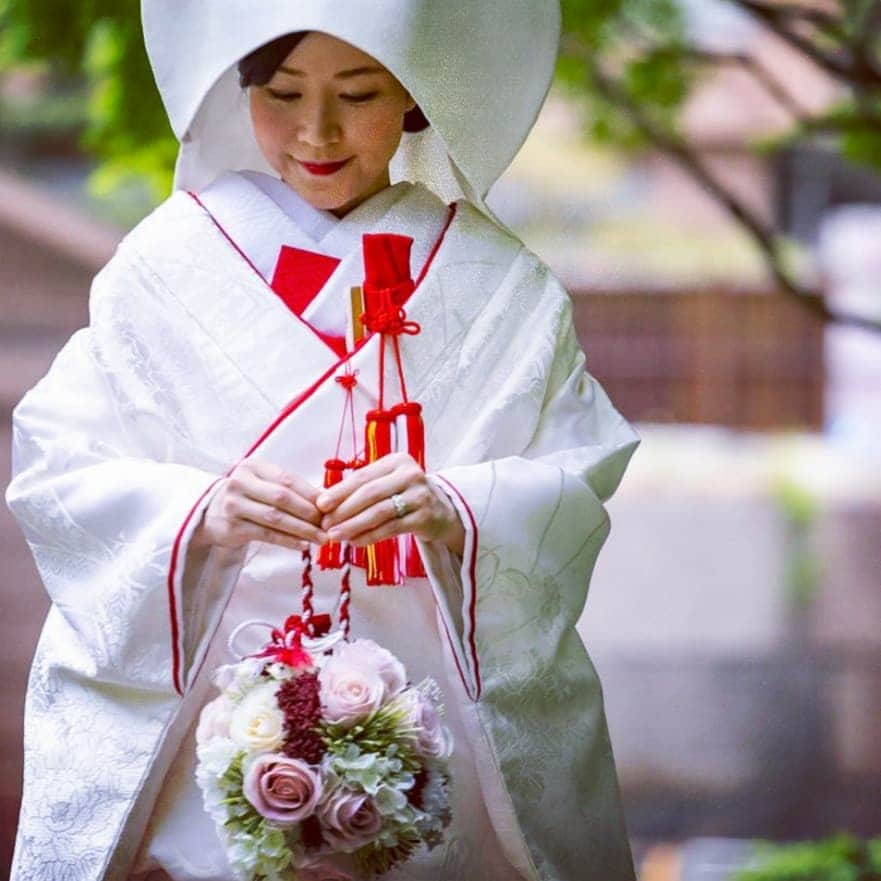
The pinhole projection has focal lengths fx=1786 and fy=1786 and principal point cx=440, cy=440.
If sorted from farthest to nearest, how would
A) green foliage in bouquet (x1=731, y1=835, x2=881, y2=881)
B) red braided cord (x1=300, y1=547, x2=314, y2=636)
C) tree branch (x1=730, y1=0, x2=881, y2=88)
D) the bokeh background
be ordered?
the bokeh background
green foliage in bouquet (x1=731, y1=835, x2=881, y2=881)
tree branch (x1=730, y1=0, x2=881, y2=88)
red braided cord (x1=300, y1=547, x2=314, y2=636)

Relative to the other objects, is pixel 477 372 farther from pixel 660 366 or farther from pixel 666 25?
pixel 660 366

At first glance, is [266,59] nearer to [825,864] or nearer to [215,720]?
[215,720]

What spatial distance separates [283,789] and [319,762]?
5 cm

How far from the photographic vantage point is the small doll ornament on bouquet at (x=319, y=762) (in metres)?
1.73

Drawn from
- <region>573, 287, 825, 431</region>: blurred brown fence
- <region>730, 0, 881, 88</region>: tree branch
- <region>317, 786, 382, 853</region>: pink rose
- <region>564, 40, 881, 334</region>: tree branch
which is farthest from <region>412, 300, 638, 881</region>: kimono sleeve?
<region>573, 287, 825, 431</region>: blurred brown fence

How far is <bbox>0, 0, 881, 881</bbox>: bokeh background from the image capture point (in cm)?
450

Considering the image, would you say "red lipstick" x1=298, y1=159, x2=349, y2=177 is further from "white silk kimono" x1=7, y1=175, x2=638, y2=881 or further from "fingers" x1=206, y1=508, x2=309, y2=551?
"fingers" x1=206, y1=508, x2=309, y2=551

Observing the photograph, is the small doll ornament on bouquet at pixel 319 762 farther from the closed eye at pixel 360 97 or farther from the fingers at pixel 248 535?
the closed eye at pixel 360 97

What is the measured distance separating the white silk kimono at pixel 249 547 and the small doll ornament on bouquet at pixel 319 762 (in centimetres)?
12

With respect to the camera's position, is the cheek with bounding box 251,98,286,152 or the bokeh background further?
the bokeh background

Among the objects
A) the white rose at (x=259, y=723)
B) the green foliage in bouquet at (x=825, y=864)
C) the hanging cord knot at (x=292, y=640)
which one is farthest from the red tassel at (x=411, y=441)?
the green foliage in bouquet at (x=825, y=864)

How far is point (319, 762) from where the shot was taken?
5.72ft

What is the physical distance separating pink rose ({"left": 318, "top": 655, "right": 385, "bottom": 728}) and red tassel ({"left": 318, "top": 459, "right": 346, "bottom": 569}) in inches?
5.0

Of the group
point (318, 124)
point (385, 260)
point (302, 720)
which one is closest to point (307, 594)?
point (302, 720)
